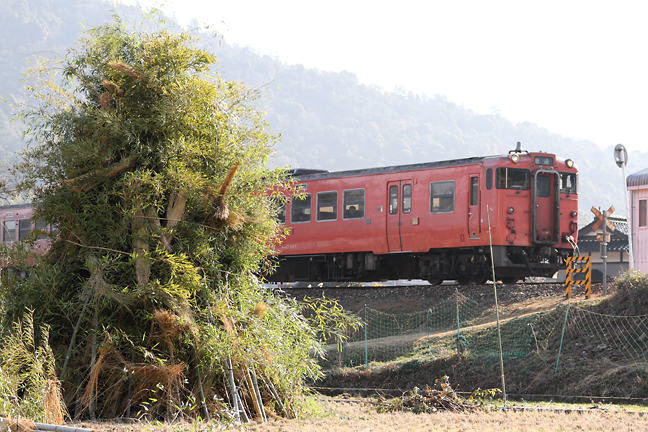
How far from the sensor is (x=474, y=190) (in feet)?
56.6

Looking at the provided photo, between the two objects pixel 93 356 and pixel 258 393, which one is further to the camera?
pixel 258 393

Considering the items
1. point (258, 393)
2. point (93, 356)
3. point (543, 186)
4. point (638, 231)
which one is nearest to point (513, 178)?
point (543, 186)

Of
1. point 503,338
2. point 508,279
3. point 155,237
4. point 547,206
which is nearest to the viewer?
point 155,237

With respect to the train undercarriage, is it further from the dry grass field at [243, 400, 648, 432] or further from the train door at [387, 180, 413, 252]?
the dry grass field at [243, 400, 648, 432]

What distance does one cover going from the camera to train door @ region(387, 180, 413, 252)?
18.2 meters

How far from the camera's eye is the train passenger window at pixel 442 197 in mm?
17562

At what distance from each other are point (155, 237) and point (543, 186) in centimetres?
1253

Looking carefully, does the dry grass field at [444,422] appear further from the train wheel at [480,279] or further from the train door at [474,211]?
the train wheel at [480,279]

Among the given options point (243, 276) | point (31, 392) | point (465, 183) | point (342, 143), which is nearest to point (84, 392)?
point (31, 392)

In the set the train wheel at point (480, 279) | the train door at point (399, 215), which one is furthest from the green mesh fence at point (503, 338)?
the train door at point (399, 215)

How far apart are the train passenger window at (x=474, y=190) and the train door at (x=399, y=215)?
1.62 meters

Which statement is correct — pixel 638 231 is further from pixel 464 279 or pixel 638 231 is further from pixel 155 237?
pixel 155 237

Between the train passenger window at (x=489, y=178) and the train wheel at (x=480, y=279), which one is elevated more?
the train passenger window at (x=489, y=178)

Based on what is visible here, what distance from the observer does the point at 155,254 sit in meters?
7.59
